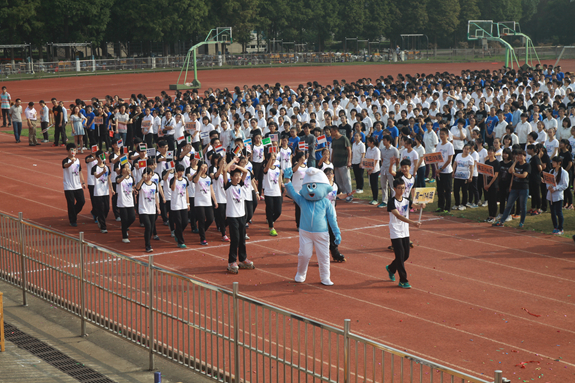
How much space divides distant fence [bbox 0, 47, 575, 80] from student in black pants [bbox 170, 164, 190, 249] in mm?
42686

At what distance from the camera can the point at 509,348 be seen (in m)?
8.50

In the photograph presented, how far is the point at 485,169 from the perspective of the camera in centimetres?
1499

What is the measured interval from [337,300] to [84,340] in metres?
3.85

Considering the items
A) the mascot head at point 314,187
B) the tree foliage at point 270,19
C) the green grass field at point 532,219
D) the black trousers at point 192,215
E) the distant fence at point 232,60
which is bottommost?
the green grass field at point 532,219

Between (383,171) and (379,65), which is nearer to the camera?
(383,171)

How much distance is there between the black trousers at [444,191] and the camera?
1577cm

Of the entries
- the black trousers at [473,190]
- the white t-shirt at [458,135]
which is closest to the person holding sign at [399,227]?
the black trousers at [473,190]

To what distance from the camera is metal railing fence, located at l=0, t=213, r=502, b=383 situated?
7.03 metres

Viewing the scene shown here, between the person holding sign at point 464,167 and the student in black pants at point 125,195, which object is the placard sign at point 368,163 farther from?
the student in black pants at point 125,195

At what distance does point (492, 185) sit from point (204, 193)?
661cm

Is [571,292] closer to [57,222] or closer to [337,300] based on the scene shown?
[337,300]

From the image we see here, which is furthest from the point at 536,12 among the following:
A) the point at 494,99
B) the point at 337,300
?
the point at 337,300

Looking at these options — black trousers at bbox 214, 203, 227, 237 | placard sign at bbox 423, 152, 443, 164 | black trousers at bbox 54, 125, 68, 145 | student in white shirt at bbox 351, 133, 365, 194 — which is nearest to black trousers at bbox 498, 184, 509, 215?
placard sign at bbox 423, 152, 443, 164

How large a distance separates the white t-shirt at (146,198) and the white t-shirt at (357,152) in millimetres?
6822
